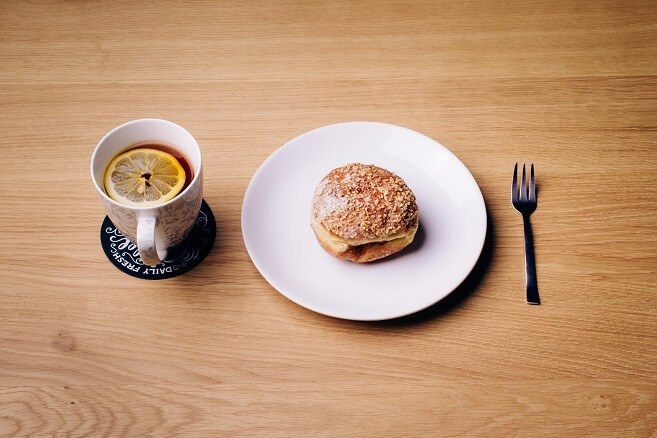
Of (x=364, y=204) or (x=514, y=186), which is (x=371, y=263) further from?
(x=514, y=186)

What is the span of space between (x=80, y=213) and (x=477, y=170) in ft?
2.45

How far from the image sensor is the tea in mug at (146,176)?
2.84 feet

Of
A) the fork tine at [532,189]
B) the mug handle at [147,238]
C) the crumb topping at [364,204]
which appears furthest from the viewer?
the fork tine at [532,189]

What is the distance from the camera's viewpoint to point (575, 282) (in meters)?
0.97

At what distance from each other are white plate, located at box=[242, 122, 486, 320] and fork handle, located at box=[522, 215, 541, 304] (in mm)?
99

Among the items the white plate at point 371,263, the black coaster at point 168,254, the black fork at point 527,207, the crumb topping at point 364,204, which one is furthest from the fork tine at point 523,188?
the black coaster at point 168,254

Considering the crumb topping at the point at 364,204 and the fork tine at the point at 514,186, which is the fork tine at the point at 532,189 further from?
the crumb topping at the point at 364,204

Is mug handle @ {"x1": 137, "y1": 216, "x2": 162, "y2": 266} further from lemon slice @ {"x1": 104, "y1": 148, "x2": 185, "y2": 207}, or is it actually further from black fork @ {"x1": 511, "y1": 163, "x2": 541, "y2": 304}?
black fork @ {"x1": 511, "y1": 163, "x2": 541, "y2": 304}

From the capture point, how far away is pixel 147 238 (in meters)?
0.81

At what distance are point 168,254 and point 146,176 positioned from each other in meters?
0.15

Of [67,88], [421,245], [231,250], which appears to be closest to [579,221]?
[421,245]

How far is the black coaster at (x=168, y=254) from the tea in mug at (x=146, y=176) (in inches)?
5.1

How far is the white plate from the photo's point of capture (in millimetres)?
904

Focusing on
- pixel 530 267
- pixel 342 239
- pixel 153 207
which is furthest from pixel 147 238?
pixel 530 267
